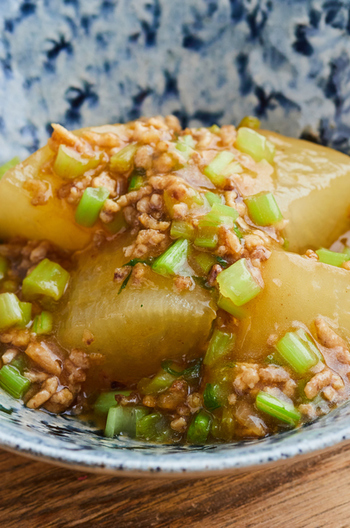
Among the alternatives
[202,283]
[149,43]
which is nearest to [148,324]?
[202,283]

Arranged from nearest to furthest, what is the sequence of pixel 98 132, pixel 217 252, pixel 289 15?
pixel 217 252
pixel 98 132
pixel 289 15

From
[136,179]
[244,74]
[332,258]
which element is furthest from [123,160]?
[244,74]

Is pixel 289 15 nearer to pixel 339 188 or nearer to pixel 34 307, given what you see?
pixel 339 188

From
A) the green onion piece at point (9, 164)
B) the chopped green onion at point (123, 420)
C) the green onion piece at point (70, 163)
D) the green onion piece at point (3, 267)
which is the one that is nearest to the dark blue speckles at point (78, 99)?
the green onion piece at point (9, 164)

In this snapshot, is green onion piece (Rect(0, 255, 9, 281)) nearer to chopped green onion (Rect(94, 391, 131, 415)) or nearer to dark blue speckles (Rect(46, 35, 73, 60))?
chopped green onion (Rect(94, 391, 131, 415))

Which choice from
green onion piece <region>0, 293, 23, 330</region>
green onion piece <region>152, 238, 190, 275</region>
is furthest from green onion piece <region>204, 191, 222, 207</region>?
green onion piece <region>0, 293, 23, 330</region>

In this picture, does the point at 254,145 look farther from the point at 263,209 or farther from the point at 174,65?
the point at 174,65
